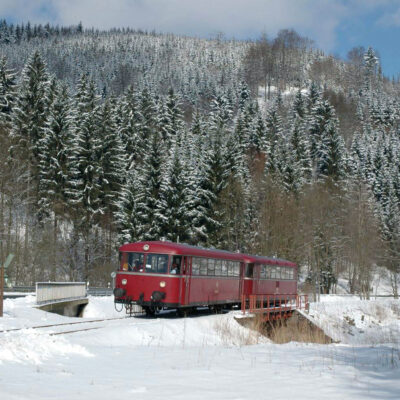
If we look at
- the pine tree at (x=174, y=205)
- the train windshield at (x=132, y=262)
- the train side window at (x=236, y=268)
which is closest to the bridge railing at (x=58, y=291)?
the train windshield at (x=132, y=262)

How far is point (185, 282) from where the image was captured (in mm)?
21609

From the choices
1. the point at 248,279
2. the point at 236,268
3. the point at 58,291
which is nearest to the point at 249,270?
the point at 248,279

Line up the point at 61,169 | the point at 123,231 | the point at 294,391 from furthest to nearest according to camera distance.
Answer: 1. the point at 61,169
2. the point at 123,231
3. the point at 294,391

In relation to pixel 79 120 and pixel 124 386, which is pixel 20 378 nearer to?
pixel 124 386

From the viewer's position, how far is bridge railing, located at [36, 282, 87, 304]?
21875 millimetres

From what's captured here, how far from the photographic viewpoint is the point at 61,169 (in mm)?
45906

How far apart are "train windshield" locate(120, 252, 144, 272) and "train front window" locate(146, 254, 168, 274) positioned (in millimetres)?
311

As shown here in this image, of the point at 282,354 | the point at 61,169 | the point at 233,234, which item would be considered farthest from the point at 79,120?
the point at 282,354

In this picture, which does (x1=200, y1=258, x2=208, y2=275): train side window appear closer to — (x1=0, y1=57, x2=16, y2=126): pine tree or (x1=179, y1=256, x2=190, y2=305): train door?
(x1=179, y1=256, x2=190, y2=305): train door

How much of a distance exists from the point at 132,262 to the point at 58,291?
166 inches

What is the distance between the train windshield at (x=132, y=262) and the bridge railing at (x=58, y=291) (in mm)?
3283

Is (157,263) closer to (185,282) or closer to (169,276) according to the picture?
(169,276)

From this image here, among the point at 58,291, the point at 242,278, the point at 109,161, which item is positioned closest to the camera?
the point at 58,291

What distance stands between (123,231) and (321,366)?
3350 centimetres
